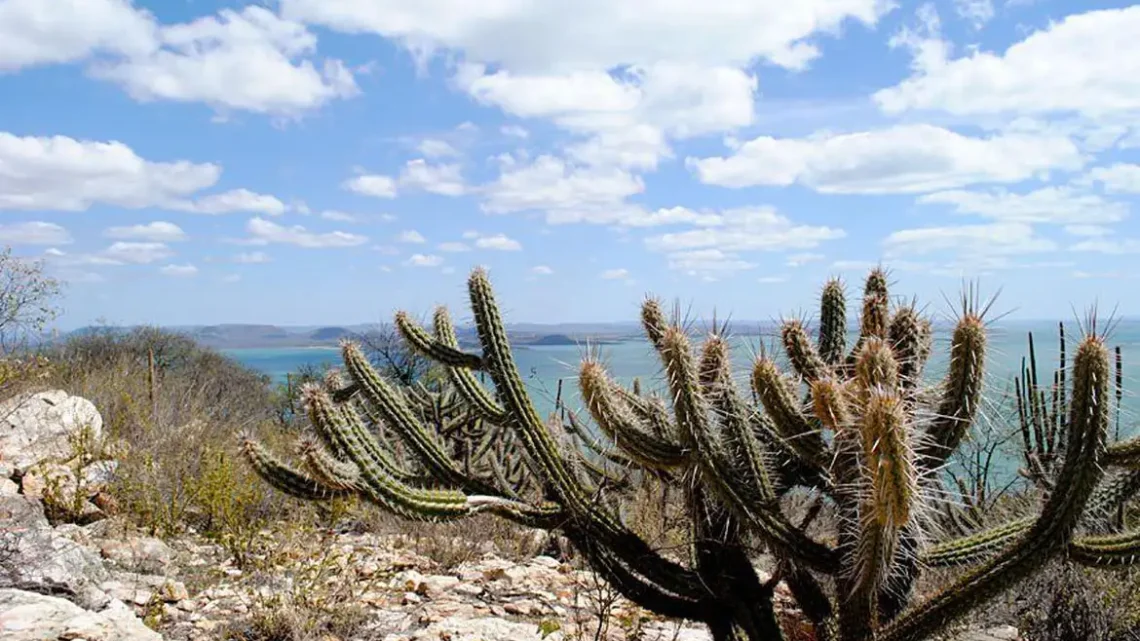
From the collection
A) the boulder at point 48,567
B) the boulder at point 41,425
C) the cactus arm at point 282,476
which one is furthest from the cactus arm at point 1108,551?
the boulder at point 41,425

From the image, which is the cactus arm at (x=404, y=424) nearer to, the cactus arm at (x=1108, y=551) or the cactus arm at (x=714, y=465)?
the cactus arm at (x=714, y=465)

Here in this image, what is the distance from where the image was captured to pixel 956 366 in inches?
131

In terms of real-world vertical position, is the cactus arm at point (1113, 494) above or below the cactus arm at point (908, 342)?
below

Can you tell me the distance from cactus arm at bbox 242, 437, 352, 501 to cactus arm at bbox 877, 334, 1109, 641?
2287mm

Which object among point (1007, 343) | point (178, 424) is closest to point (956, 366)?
point (1007, 343)

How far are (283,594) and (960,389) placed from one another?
3.94m

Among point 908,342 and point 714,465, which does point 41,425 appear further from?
point 908,342

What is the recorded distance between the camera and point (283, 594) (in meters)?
5.40

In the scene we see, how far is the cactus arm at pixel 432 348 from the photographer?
14.3ft

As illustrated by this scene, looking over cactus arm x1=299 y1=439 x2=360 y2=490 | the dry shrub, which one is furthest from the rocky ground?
cactus arm x1=299 y1=439 x2=360 y2=490

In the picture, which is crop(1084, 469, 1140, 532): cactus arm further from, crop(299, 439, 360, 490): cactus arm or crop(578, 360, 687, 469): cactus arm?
crop(299, 439, 360, 490): cactus arm

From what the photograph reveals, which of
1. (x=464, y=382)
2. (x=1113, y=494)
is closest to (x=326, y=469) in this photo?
(x=464, y=382)

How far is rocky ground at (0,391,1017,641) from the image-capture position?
188 inches

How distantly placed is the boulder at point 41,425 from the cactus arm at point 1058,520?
26.8 ft
